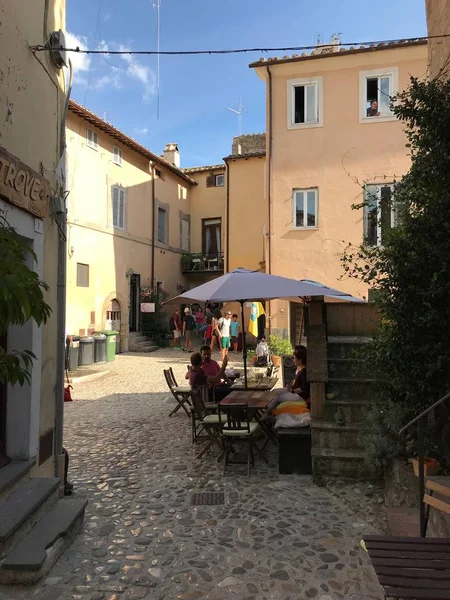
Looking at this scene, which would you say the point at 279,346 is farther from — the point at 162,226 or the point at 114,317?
the point at 162,226

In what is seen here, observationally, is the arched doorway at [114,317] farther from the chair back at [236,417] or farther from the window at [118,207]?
the chair back at [236,417]

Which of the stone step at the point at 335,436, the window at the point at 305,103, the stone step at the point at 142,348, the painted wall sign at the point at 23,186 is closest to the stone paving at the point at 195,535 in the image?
the stone step at the point at 335,436

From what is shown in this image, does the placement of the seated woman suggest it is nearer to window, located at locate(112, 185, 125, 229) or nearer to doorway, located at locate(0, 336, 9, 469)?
doorway, located at locate(0, 336, 9, 469)

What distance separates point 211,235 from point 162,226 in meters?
3.42

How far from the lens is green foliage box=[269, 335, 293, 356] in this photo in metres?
13.5

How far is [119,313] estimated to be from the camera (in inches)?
698

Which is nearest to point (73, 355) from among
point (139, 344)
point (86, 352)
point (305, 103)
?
point (86, 352)

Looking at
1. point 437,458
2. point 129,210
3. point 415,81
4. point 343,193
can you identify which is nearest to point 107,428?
point 437,458

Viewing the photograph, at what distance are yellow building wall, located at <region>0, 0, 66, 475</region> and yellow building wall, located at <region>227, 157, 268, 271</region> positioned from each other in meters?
14.8

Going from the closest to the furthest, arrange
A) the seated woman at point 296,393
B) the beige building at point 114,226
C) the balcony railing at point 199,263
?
the seated woman at point 296,393, the beige building at point 114,226, the balcony railing at point 199,263

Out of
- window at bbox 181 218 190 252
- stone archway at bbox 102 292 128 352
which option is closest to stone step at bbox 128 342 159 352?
stone archway at bbox 102 292 128 352

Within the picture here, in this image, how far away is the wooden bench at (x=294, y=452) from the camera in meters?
5.25

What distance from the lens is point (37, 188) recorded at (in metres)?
4.13

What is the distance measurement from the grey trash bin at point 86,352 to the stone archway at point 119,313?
3.16 metres
